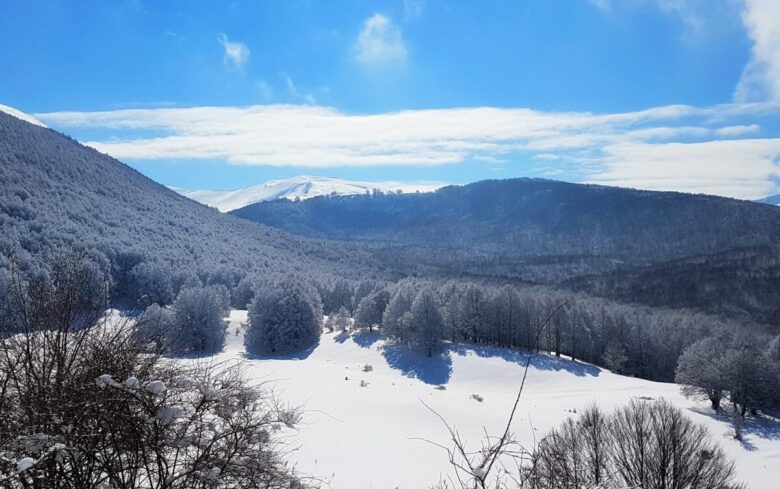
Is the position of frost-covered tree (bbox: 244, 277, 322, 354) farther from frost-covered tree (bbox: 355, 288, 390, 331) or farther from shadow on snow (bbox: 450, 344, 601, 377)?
shadow on snow (bbox: 450, 344, 601, 377)

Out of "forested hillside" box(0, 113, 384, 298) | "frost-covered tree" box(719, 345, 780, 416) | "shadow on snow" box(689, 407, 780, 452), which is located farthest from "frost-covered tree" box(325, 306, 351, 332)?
"frost-covered tree" box(719, 345, 780, 416)

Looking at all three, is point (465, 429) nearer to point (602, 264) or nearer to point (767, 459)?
point (767, 459)

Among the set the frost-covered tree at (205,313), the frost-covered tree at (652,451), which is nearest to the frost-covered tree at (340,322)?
the frost-covered tree at (205,313)

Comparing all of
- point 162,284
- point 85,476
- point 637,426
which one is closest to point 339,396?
point 637,426

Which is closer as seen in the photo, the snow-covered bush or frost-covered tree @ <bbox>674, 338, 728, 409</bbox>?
the snow-covered bush

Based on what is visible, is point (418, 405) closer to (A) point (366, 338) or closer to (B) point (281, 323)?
(B) point (281, 323)
